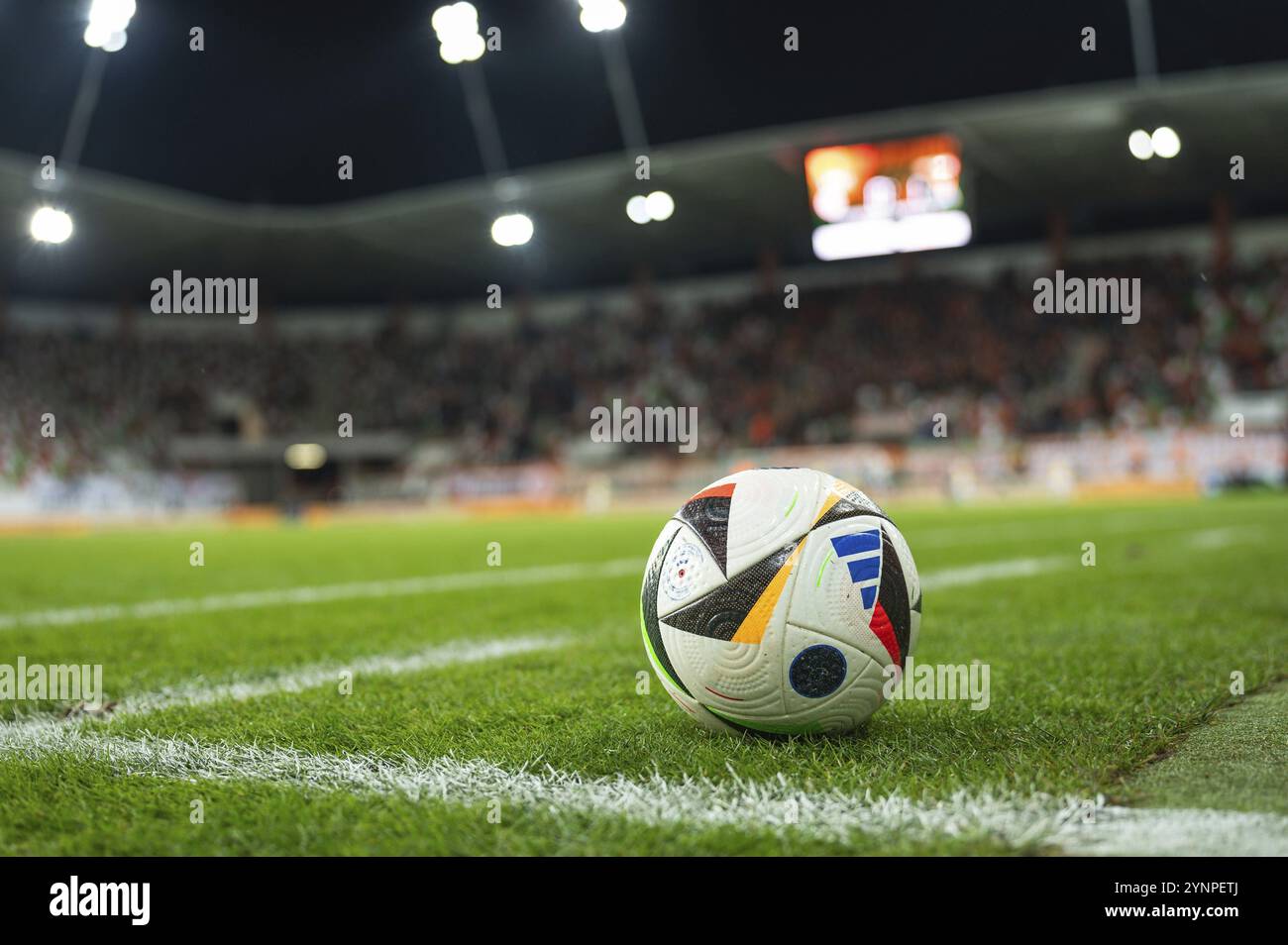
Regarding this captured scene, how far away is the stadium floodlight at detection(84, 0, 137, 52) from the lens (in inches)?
324

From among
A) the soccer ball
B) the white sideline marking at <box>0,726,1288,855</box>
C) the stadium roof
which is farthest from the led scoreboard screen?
the white sideline marking at <box>0,726,1288,855</box>

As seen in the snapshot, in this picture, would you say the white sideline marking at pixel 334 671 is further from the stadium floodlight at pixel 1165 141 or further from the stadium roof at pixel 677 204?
the stadium roof at pixel 677 204

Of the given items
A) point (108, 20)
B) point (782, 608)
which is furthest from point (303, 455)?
point (782, 608)

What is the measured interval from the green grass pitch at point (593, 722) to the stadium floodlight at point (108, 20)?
15.3 feet

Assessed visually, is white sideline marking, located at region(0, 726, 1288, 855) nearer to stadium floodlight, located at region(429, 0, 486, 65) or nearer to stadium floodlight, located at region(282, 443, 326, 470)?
stadium floodlight, located at region(429, 0, 486, 65)

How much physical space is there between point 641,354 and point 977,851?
37651mm

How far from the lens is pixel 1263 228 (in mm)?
31984

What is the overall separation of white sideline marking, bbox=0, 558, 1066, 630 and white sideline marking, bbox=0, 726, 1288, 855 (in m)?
3.82

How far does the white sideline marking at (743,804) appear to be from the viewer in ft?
6.55

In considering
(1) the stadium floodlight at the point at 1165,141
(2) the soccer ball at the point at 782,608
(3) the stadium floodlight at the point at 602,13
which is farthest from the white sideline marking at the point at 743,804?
(1) the stadium floodlight at the point at 1165,141

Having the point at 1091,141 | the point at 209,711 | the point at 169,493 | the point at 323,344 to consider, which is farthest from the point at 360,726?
the point at 323,344

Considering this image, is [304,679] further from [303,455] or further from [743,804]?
[303,455]
